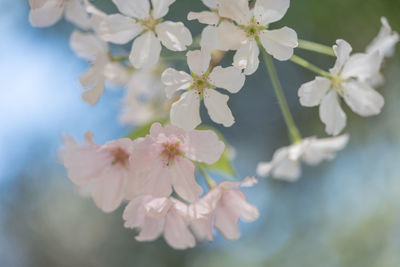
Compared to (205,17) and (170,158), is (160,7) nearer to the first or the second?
(205,17)

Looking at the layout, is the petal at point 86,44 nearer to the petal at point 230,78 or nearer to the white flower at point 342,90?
the petal at point 230,78

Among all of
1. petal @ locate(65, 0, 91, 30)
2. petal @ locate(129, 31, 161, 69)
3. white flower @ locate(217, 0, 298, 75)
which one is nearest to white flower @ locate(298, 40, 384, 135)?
white flower @ locate(217, 0, 298, 75)

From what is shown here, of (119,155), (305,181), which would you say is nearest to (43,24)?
(119,155)

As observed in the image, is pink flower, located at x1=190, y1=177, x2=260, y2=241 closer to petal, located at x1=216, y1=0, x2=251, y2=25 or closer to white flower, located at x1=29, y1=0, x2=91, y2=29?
petal, located at x1=216, y1=0, x2=251, y2=25

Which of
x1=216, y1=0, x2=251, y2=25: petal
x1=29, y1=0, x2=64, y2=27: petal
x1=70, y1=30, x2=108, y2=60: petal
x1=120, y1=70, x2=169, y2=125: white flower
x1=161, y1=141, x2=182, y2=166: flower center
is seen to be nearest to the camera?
x1=216, y1=0, x2=251, y2=25: petal

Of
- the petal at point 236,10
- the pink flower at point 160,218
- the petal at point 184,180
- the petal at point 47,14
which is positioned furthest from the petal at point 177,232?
the petal at point 47,14

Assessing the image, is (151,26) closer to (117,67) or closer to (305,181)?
(117,67)

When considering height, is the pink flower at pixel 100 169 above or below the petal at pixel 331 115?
below
